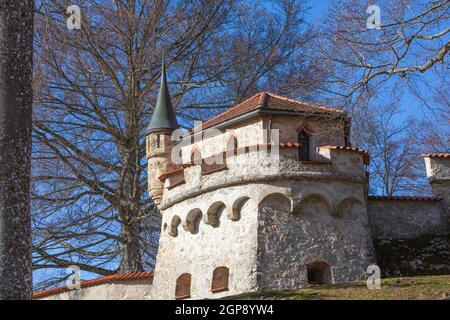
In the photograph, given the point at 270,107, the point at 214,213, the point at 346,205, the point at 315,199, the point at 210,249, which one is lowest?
the point at 210,249

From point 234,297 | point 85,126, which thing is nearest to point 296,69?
point 85,126

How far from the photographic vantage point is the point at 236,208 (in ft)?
62.8

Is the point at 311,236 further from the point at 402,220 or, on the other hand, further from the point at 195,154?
the point at 195,154

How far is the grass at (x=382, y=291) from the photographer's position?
51.3 ft

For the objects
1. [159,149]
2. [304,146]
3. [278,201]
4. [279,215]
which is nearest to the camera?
[279,215]

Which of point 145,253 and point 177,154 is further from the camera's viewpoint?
point 145,253

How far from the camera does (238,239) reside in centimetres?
1892

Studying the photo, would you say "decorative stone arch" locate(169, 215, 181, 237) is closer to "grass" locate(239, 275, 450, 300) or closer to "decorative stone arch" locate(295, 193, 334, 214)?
"decorative stone arch" locate(295, 193, 334, 214)

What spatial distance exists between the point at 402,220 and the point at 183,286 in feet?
18.4

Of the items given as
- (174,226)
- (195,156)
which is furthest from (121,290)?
(195,156)

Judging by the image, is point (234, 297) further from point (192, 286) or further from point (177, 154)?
point (177, 154)
